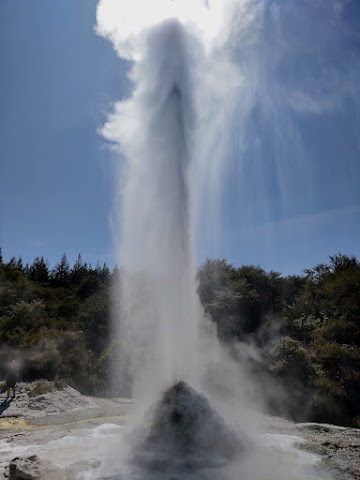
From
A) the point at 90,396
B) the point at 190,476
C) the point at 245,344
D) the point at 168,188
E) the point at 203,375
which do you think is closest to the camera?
the point at 190,476

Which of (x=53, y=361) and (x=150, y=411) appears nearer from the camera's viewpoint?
(x=150, y=411)

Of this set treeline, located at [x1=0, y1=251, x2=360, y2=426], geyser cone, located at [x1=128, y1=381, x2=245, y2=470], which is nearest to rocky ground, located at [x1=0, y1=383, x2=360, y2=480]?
geyser cone, located at [x1=128, y1=381, x2=245, y2=470]

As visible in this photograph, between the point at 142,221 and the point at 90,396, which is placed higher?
the point at 142,221

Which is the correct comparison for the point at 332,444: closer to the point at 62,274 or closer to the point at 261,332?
the point at 261,332

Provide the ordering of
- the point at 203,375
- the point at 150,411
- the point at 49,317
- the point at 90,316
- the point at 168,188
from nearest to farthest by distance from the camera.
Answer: the point at 150,411
the point at 168,188
the point at 203,375
the point at 90,316
the point at 49,317

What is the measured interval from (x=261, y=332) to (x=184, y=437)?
45.5 ft

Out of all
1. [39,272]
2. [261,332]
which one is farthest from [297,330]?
[39,272]

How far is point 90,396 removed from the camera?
669 inches

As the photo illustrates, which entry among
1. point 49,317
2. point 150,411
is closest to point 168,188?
point 150,411

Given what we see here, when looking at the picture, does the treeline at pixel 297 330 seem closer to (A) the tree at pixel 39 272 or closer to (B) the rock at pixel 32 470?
(B) the rock at pixel 32 470

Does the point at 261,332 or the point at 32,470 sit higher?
the point at 261,332

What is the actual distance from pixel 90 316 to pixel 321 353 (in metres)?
13.7

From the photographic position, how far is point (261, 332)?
21.5 metres

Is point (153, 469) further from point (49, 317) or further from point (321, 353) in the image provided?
point (49, 317)
